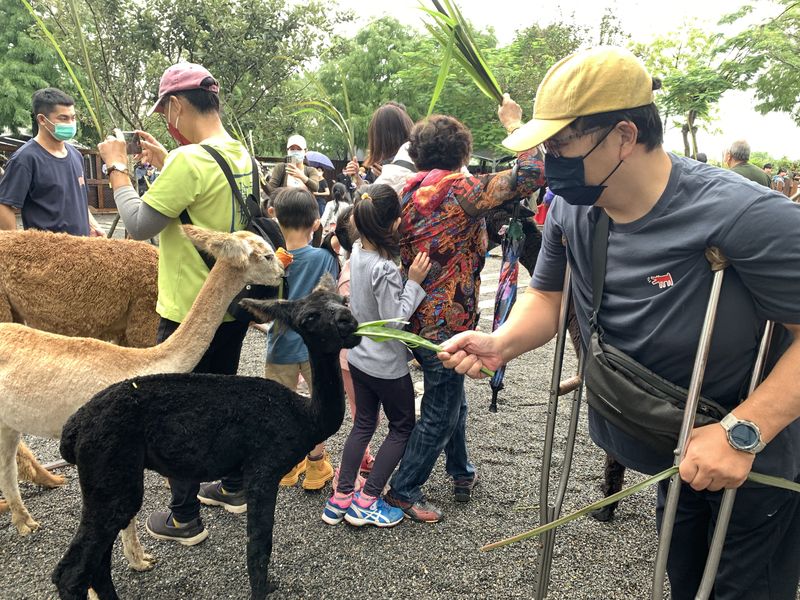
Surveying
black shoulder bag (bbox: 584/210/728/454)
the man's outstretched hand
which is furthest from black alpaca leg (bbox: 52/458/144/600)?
black shoulder bag (bbox: 584/210/728/454)

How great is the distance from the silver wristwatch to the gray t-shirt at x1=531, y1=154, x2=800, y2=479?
18 centimetres

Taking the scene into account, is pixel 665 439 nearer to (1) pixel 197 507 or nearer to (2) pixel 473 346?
(2) pixel 473 346

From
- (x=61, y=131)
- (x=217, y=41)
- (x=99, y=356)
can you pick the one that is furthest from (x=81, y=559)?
(x=217, y=41)

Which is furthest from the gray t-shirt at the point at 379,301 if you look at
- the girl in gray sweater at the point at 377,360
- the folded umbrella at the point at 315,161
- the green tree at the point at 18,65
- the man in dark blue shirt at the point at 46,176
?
the green tree at the point at 18,65

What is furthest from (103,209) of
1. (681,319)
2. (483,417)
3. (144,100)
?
(681,319)

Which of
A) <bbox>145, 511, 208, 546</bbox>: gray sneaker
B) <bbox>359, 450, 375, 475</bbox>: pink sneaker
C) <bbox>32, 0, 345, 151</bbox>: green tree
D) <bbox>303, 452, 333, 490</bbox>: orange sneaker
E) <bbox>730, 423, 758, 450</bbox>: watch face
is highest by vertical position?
<bbox>32, 0, 345, 151</bbox>: green tree

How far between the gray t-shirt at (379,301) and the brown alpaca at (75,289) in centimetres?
146

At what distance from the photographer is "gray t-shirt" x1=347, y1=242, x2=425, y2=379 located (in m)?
2.78

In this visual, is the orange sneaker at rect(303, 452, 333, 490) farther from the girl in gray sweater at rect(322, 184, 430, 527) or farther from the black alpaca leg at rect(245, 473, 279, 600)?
the black alpaca leg at rect(245, 473, 279, 600)

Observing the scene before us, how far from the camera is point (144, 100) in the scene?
50.6 feet

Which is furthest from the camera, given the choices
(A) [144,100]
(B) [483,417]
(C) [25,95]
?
(C) [25,95]

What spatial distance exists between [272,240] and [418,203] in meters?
0.78

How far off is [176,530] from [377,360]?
52.4 inches

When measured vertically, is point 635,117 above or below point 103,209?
above
